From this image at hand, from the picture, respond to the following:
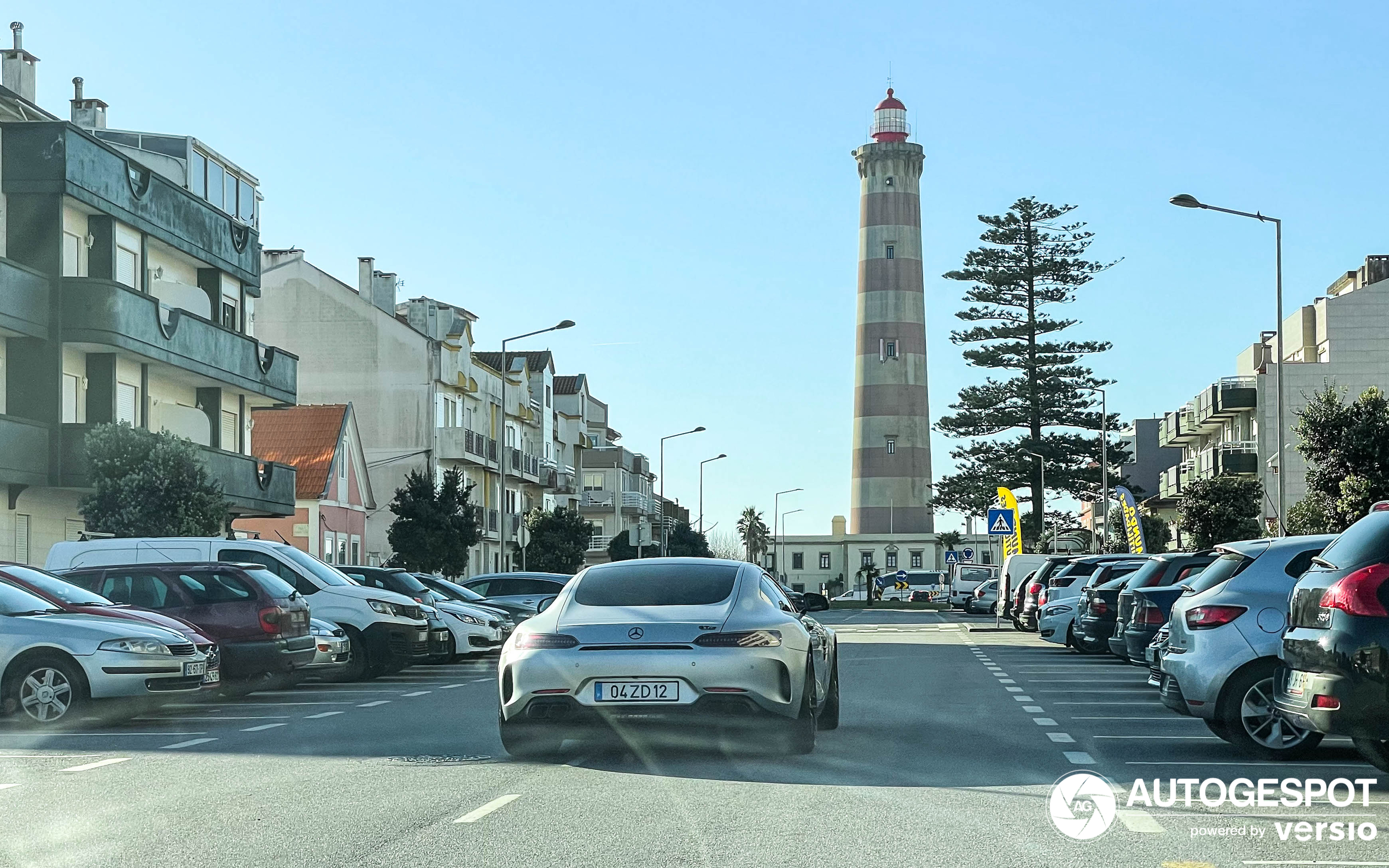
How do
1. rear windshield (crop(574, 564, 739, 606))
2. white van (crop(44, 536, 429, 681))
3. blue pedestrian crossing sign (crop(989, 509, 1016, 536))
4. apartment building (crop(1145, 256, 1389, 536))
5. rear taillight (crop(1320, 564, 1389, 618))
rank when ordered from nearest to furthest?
rear taillight (crop(1320, 564, 1389, 618)) → rear windshield (crop(574, 564, 739, 606)) → white van (crop(44, 536, 429, 681)) → blue pedestrian crossing sign (crop(989, 509, 1016, 536)) → apartment building (crop(1145, 256, 1389, 536))

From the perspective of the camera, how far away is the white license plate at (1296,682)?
31.2 feet

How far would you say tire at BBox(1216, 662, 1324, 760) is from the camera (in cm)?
1205

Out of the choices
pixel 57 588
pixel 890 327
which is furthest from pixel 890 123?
pixel 57 588

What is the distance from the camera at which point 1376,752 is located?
32.7 feet

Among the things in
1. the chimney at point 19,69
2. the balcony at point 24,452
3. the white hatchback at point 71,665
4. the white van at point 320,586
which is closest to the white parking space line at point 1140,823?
the white hatchback at point 71,665

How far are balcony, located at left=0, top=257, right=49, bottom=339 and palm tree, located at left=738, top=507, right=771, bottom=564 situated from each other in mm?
138183

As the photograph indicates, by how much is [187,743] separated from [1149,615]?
10.3 m

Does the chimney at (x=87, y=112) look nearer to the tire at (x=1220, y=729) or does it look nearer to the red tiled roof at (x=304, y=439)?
the red tiled roof at (x=304, y=439)

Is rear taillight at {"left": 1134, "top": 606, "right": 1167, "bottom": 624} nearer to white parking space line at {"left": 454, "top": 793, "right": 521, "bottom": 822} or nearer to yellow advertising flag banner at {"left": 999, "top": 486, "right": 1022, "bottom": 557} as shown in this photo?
white parking space line at {"left": 454, "top": 793, "right": 521, "bottom": 822}

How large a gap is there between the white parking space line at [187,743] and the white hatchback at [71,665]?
1.43 meters

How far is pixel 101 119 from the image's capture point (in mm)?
45250

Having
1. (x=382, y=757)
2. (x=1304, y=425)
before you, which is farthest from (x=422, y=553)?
(x=382, y=757)

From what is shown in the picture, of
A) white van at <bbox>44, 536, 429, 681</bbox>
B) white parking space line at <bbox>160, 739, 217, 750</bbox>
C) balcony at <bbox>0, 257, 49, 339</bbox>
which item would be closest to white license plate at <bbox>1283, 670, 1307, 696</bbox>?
white parking space line at <bbox>160, 739, 217, 750</bbox>

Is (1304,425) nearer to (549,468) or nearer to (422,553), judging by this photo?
(422,553)
